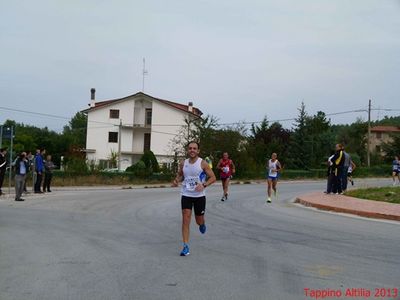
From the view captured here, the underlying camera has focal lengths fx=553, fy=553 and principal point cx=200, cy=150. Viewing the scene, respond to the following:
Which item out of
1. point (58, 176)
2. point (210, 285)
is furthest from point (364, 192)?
point (58, 176)

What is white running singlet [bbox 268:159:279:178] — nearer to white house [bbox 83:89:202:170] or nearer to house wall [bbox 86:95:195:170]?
white house [bbox 83:89:202:170]

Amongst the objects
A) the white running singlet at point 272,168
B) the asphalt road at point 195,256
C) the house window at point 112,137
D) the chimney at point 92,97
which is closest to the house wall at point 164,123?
the house window at point 112,137

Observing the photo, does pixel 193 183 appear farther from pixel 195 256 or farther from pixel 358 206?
pixel 358 206

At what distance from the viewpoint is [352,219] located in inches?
539

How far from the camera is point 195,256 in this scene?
8.50 m

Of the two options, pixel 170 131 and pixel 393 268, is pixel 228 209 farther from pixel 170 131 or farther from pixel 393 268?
pixel 170 131

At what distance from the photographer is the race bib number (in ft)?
28.7

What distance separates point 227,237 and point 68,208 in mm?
7229

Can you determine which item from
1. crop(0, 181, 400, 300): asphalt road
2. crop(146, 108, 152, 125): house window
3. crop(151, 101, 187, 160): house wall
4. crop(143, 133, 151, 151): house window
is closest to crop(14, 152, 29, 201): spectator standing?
crop(0, 181, 400, 300): asphalt road

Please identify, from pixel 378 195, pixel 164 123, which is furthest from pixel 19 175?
pixel 164 123

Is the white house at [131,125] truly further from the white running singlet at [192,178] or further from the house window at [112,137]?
the white running singlet at [192,178]

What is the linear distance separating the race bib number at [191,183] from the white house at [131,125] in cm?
5483

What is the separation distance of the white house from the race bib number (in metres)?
54.8

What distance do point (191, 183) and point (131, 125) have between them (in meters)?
56.2
